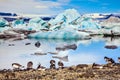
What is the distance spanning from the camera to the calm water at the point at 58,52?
7.38 m

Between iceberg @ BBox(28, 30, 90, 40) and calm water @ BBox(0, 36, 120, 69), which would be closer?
calm water @ BBox(0, 36, 120, 69)

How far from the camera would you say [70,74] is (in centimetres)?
571

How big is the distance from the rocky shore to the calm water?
3.28 feet

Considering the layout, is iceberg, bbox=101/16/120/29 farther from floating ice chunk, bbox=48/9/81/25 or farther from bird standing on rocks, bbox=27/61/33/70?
bird standing on rocks, bbox=27/61/33/70

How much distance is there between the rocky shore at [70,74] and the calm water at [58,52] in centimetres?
100

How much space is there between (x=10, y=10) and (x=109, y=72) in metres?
2.62

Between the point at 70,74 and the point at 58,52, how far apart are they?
217cm

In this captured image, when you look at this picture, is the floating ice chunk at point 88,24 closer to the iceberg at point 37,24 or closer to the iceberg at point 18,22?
the iceberg at point 37,24

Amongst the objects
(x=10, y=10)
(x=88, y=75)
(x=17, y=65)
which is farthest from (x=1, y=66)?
(x=88, y=75)

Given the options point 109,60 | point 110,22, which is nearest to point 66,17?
point 110,22

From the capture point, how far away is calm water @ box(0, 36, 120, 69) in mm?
7383

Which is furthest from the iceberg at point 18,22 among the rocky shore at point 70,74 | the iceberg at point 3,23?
the rocky shore at point 70,74

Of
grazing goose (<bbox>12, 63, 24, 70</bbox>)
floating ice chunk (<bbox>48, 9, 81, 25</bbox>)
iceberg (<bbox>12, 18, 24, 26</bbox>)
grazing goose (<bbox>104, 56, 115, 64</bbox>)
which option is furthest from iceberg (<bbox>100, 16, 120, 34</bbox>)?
grazing goose (<bbox>12, 63, 24, 70</bbox>)

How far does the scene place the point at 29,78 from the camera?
5.47 meters
